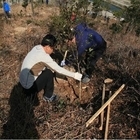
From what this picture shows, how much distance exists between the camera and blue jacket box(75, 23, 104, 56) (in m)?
4.77

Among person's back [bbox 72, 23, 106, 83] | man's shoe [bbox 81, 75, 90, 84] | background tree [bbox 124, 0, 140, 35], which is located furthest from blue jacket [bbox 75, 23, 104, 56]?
background tree [bbox 124, 0, 140, 35]

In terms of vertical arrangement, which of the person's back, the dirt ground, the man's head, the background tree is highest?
the man's head

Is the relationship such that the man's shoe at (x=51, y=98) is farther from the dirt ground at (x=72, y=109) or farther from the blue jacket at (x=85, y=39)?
the blue jacket at (x=85, y=39)

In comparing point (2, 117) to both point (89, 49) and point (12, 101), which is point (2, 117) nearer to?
point (12, 101)

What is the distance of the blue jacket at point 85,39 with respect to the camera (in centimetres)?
477

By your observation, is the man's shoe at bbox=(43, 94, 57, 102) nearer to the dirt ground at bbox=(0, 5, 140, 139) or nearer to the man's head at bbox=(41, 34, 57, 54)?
the dirt ground at bbox=(0, 5, 140, 139)

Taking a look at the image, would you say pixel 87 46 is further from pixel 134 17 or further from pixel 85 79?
pixel 134 17

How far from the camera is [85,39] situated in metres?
4.91

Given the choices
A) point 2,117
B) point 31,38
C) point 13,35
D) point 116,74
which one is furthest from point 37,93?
point 13,35

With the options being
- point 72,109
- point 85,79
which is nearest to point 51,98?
point 72,109

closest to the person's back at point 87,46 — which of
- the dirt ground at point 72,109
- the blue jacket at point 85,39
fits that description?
the blue jacket at point 85,39

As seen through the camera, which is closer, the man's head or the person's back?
the man's head

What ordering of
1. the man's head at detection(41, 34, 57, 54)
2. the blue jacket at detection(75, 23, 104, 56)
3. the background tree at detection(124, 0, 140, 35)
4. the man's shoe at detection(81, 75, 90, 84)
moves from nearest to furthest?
the man's head at detection(41, 34, 57, 54), the blue jacket at detection(75, 23, 104, 56), the man's shoe at detection(81, 75, 90, 84), the background tree at detection(124, 0, 140, 35)

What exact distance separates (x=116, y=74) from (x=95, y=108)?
1.16m
